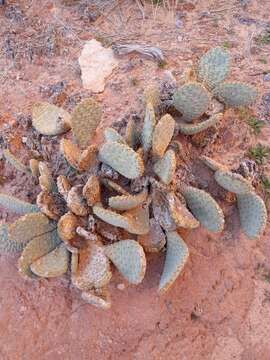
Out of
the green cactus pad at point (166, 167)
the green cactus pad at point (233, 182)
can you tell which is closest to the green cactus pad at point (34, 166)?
the green cactus pad at point (166, 167)

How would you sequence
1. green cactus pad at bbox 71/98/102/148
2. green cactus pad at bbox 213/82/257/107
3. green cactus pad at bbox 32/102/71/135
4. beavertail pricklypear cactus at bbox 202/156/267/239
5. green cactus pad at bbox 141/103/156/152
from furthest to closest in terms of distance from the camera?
green cactus pad at bbox 32/102/71/135 → green cactus pad at bbox 213/82/257/107 → green cactus pad at bbox 71/98/102/148 → green cactus pad at bbox 141/103/156/152 → beavertail pricklypear cactus at bbox 202/156/267/239

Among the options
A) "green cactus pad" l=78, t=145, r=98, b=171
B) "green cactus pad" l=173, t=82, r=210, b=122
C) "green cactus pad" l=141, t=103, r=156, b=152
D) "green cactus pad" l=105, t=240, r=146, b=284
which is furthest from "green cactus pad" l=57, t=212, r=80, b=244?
"green cactus pad" l=173, t=82, r=210, b=122

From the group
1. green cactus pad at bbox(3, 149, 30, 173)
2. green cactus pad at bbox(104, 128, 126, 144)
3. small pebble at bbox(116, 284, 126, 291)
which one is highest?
green cactus pad at bbox(104, 128, 126, 144)

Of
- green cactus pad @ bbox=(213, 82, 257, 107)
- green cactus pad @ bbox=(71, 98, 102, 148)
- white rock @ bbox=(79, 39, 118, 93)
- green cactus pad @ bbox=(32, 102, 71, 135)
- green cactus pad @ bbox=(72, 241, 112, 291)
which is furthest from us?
white rock @ bbox=(79, 39, 118, 93)

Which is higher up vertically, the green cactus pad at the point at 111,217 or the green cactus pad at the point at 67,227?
the green cactus pad at the point at 111,217

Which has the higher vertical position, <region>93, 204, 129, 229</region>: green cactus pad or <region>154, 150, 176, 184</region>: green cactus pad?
<region>154, 150, 176, 184</region>: green cactus pad

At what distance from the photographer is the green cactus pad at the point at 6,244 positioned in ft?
11.0

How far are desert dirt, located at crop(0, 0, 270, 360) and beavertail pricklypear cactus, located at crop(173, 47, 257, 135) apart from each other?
20 cm

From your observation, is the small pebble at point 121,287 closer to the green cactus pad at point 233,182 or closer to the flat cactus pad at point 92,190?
the flat cactus pad at point 92,190

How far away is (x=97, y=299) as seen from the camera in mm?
3074

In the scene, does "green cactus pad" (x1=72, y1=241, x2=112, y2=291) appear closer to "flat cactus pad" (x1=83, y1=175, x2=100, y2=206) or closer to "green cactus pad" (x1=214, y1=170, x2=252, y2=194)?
"flat cactus pad" (x1=83, y1=175, x2=100, y2=206)

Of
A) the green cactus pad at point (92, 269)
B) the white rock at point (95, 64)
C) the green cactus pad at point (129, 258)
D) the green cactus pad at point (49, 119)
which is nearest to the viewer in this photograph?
the green cactus pad at point (129, 258)

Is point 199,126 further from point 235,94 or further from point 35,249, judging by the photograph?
point 35,249

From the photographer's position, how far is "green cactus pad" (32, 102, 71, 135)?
3.77 meters
